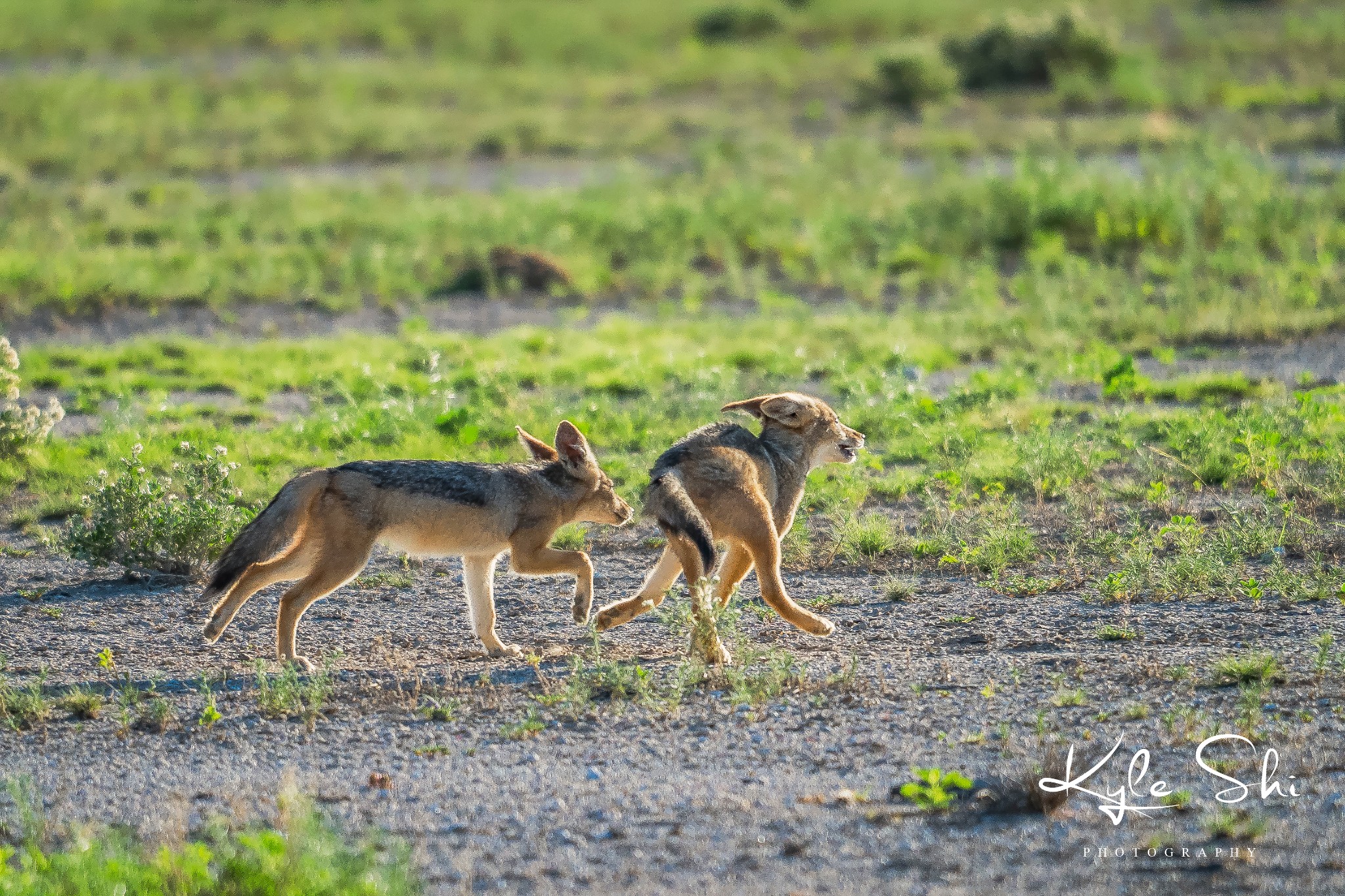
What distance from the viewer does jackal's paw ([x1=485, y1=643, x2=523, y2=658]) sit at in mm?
7516

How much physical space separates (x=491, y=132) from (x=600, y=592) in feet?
70.8

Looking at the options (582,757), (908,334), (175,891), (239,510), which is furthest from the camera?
(908,334)

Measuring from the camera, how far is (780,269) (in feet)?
60.3

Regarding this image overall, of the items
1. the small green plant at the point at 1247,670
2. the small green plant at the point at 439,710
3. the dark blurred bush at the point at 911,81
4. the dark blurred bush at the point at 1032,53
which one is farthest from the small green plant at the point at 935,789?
the dark blurred bush at the point at 1032,53

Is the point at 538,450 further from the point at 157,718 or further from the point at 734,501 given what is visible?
the point at 157,718

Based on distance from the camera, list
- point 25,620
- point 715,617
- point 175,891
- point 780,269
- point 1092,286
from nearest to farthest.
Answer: point 175,891, point 715,617, point 25,620, point 1092,286, point 780,269

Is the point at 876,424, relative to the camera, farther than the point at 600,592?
Yes

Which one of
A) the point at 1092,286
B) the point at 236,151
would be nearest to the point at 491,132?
the point at 236,151

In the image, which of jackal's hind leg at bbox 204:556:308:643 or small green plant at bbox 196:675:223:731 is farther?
jackal's hind leg at bbox 204:556:308:643

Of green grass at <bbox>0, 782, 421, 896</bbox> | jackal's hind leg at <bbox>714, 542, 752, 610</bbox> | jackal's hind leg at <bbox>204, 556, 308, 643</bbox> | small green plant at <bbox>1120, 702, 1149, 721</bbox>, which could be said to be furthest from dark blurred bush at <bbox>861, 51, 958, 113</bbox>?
green grass at <bbox>0, 782, 421, 896</bbox>

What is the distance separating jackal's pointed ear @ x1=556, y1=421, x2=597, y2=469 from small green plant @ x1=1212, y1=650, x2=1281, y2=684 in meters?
3.13

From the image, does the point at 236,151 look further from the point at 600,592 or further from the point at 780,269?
the point at 600,592

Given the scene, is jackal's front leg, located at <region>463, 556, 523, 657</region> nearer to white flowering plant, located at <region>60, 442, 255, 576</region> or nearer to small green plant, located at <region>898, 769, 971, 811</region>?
white flowering plant, located at <region>60, 442, 255, 576</region>

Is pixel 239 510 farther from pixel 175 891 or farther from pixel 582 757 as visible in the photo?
pixel 175 891
